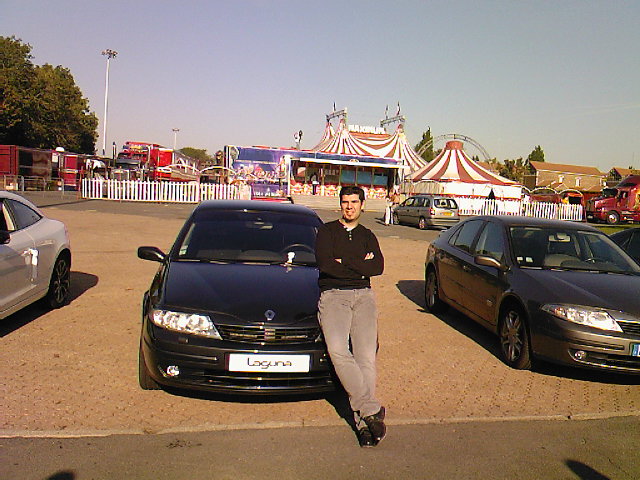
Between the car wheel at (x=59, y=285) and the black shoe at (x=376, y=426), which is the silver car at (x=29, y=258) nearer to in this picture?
the car wheel at (x=59, y=285)

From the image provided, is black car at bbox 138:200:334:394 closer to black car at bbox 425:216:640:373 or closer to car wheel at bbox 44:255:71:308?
black car at bbox 425:216:640:373

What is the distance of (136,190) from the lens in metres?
36.1

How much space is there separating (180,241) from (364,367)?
2.43m

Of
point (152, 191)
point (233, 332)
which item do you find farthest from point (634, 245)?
point (152, 191)

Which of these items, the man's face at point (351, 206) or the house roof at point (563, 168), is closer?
the man's face at point (351, 206)

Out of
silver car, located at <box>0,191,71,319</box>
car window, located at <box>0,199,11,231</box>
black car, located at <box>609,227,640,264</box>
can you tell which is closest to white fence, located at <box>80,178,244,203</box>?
silver car, located at <box>0,191,71,319</box>

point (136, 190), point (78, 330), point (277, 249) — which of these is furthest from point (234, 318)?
point (136, 190)

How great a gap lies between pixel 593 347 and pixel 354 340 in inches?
91.9

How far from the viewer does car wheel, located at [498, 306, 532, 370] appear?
5.60m

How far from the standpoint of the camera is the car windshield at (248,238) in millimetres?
5547

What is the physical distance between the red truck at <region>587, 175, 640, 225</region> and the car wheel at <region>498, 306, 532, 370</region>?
114 ft

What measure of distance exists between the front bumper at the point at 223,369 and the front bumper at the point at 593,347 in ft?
7.46

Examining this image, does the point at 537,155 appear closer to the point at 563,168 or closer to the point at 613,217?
the point at 563,168

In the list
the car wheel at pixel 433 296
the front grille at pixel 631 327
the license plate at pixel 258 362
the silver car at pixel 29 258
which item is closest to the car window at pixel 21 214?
the silver car at pixel 29 258
